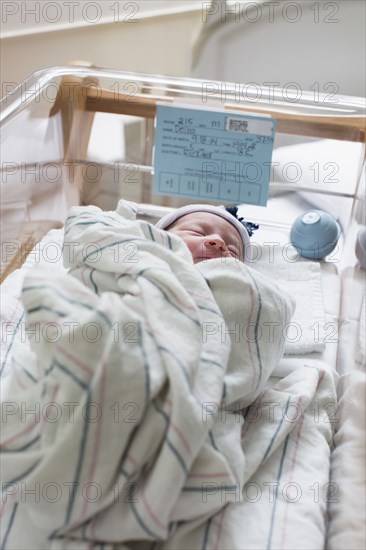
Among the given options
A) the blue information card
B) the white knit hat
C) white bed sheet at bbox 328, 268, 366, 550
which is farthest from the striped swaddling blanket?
the blue information card

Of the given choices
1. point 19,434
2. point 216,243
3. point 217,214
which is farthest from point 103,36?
point 19,434

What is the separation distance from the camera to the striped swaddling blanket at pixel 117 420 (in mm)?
560

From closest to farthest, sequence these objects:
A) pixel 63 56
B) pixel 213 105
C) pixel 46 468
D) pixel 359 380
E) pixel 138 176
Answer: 1. pixel 46 468
2. pixel 359 380
3. pixel 213 105
4. pixel 138 176
5. pixel 63 56

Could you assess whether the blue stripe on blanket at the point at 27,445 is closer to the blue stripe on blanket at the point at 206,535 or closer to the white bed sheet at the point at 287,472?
the white bed sheet at the point at 287,472

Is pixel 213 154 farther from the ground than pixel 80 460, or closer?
farther from the ground

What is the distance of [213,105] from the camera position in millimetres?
1099

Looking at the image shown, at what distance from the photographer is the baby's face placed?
2.92 ft

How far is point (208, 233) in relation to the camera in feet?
3.14

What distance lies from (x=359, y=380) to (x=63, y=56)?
113cm

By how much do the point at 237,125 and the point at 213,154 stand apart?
0.06 meters

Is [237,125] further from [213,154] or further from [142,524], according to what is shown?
[142,524]

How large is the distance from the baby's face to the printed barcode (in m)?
0.18

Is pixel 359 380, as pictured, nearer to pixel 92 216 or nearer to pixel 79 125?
pixel 92 216


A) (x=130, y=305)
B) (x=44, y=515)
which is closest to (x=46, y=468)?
(x=44, y=515)
